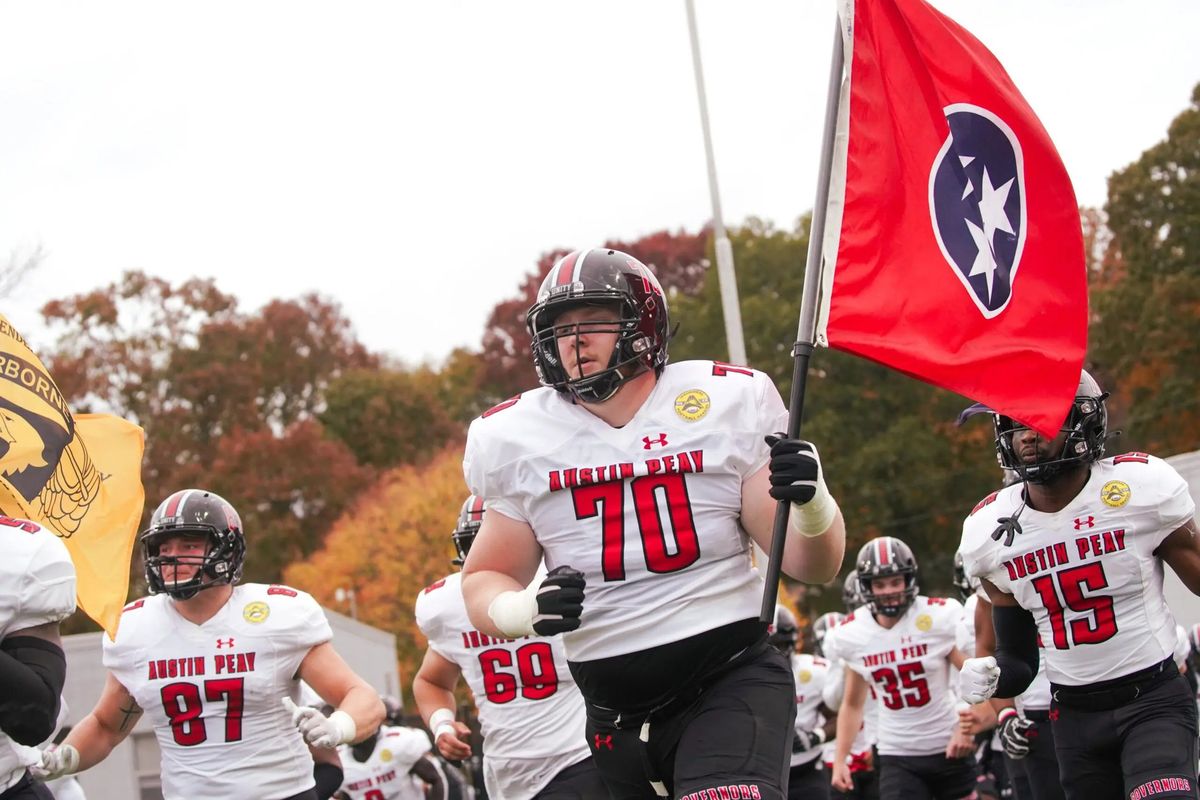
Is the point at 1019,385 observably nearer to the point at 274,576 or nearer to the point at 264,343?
the point at 274,576

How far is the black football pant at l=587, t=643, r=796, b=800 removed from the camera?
4.52 m

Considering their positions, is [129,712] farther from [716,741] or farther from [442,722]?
[716,741]

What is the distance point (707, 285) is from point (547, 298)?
113 ft

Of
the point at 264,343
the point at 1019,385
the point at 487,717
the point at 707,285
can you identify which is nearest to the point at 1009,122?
the point at 1019,385

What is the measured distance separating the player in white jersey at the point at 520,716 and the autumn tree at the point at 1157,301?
25113 mm

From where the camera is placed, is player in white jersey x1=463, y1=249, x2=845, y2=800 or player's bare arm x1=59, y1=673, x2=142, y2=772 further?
player's bare arm x1=59, y1=673, x2=142, y2=772

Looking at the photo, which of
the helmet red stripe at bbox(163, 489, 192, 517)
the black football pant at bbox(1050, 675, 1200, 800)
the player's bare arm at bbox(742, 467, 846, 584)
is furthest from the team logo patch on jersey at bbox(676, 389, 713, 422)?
the helmet red stripe at bbox(163, 489, 192, 517)

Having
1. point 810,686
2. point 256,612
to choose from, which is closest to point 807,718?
point 810,686

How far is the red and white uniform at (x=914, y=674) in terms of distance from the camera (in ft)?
34.5

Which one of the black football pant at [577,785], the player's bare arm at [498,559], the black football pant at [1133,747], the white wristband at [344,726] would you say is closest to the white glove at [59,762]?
the white wristband at [344,726]

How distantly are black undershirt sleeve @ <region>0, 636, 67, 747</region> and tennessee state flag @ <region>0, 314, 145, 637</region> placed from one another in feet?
4.53

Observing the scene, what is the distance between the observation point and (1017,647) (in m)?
6.92

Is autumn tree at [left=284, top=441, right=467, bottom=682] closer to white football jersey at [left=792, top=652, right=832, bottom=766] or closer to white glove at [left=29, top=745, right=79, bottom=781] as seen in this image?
white football jersey at [left=792, top=652, right=832, bottom=766]

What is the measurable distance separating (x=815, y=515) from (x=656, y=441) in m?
0.54
